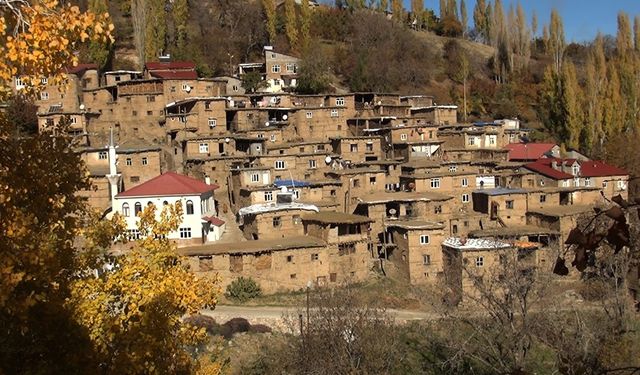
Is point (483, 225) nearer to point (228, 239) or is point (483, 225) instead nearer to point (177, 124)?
point (228, 239)

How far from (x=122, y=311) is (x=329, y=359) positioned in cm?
1031

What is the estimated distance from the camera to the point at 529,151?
41844mm

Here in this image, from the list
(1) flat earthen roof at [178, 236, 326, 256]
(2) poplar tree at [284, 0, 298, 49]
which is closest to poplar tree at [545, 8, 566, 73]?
(2) poplar tree at [284, 0, 298, 49]

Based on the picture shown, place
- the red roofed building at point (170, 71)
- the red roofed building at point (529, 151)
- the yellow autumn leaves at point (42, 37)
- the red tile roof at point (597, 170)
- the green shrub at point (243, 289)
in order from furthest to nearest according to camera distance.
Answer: the red roofed building at point (529, 151)
the red roofed building at point (170, 71)
the red tile roof at point (597, 170)
the green shrub at point (243, 289)
the yellow autumn leaves at point (42, 37)

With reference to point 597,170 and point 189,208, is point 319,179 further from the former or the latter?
point 597,170

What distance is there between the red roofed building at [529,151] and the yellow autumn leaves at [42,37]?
38.1 metres

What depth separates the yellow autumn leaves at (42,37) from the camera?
5098 mm

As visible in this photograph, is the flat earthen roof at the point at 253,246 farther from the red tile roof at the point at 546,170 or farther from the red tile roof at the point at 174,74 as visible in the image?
the red tile roof at the point at 174,74

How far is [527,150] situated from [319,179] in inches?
637

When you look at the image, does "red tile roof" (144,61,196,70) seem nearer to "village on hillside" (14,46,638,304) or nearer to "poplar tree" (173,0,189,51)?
"village on hillside" (14,46,638,304)

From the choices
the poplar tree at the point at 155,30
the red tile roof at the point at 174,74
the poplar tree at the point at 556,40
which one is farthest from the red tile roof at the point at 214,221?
the poplar tree at the point at 556,40

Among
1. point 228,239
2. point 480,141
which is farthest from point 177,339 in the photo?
point 480,141

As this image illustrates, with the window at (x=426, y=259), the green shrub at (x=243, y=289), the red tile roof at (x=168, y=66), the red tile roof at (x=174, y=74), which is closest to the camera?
the green shrub at (x=243, y=289)

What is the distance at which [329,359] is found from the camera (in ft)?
55.2
